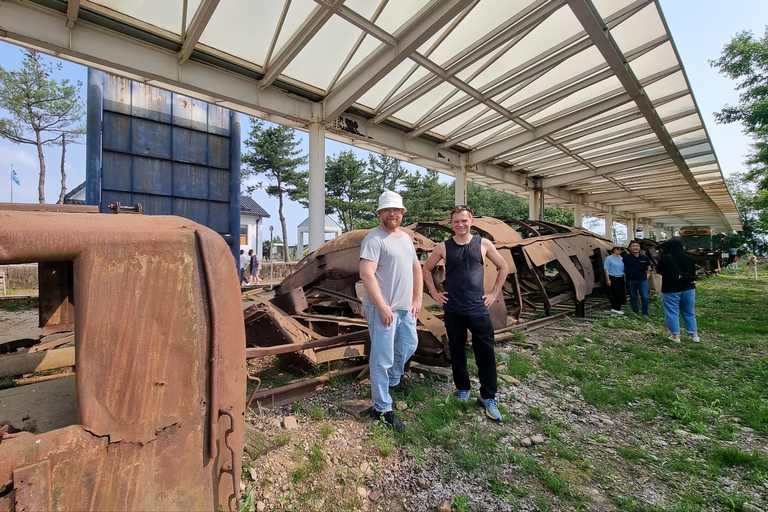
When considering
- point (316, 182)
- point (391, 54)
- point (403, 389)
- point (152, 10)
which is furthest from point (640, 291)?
point (152, 10)

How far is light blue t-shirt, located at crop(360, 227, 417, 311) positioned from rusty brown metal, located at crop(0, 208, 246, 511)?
49.7 inches

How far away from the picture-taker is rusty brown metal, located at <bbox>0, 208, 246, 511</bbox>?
3.85 ft

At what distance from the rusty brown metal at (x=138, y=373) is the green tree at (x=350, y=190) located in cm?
2705

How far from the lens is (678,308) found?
18.0ft

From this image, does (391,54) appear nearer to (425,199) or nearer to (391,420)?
(391,420)

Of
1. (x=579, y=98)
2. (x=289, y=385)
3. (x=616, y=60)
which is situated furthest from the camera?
(x=579, y=98)

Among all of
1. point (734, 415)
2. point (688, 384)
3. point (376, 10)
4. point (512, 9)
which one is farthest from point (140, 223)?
point (512, 9)

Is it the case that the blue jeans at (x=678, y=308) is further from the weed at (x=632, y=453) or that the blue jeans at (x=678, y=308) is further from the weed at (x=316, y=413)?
the weed at (x=316, y=413)

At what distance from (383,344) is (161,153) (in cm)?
674

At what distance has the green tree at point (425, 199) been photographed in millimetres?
28641

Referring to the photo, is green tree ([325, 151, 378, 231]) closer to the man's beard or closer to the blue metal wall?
the blue metal wall

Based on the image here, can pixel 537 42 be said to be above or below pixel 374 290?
above

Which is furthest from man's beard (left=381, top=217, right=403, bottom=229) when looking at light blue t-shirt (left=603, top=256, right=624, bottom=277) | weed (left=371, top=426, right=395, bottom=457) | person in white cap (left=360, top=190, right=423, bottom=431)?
light blue t-shirt (left=603, top=256, right=624, bottom=277)

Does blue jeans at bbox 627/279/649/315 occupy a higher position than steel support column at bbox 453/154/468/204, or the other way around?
steel support column at bbox 453/154/468/204
